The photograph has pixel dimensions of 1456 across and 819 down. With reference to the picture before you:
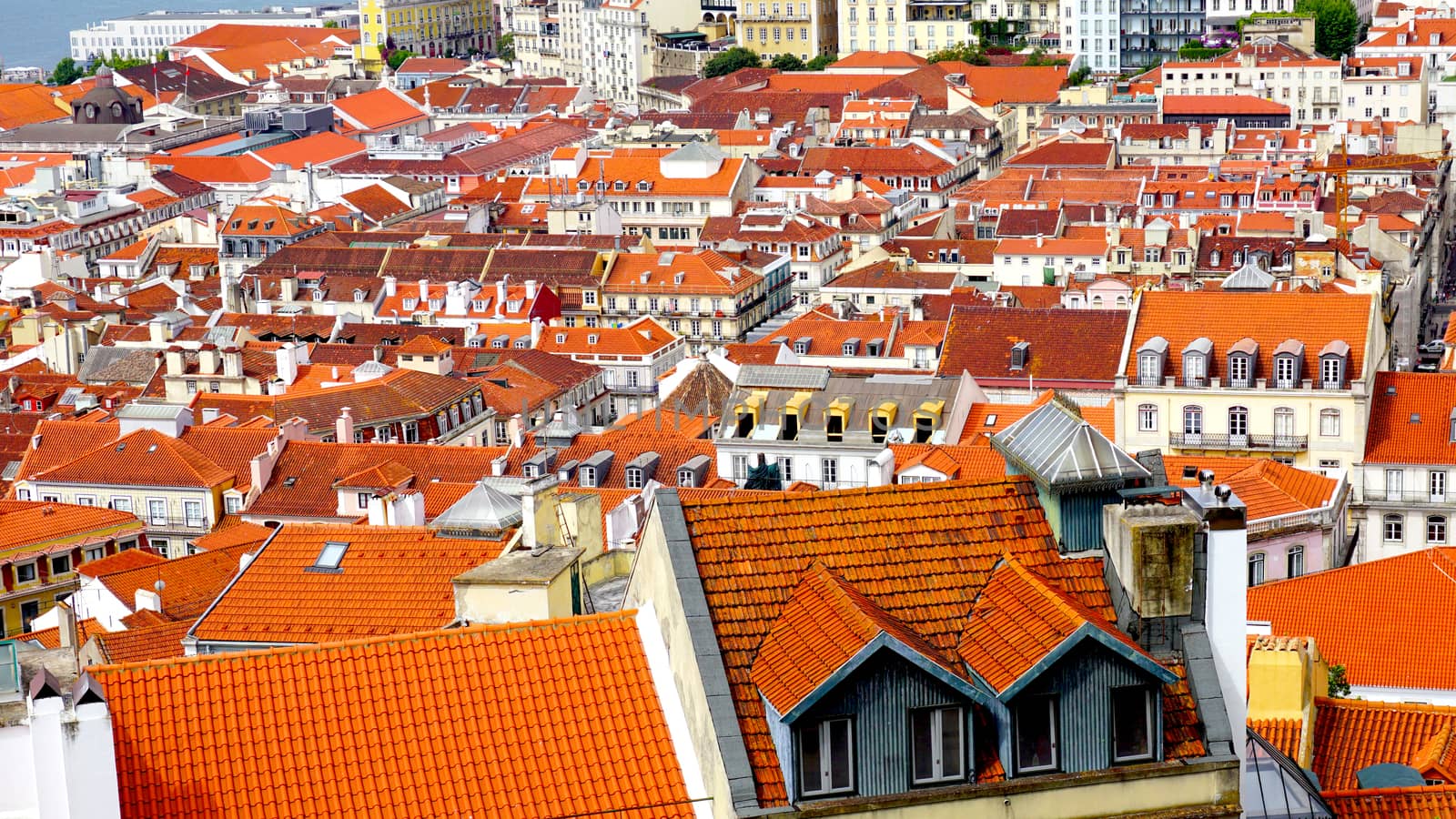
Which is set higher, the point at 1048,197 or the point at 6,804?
the point at 6,804

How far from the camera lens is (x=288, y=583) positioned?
1396 inches

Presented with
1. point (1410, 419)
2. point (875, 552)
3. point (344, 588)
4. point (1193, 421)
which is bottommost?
point (1193, 421)

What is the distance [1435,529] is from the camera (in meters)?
59.4

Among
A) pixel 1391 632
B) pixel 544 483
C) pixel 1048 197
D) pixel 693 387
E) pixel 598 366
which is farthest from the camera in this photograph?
pixel 1048 197

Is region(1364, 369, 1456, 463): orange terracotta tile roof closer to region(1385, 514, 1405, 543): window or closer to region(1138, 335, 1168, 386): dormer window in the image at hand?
region(1385, 514, 1405, 543): window

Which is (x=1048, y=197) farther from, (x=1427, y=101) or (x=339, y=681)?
(x=339, y=681)

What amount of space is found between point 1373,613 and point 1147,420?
2149 cm

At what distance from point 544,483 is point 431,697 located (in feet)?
51.2

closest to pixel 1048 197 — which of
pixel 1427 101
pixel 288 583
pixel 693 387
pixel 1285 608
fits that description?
pixel 1427 101

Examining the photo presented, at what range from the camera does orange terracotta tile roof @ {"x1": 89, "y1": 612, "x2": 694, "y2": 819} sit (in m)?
15.7

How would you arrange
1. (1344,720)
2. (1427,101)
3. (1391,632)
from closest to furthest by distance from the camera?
(1344,720)
(1391,632)
(1427,101)

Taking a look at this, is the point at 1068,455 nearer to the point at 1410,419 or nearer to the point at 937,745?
the point at 937,745

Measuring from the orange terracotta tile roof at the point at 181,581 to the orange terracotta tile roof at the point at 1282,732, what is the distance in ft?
91.4

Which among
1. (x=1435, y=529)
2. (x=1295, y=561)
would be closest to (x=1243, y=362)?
(x=1435, y=529)
